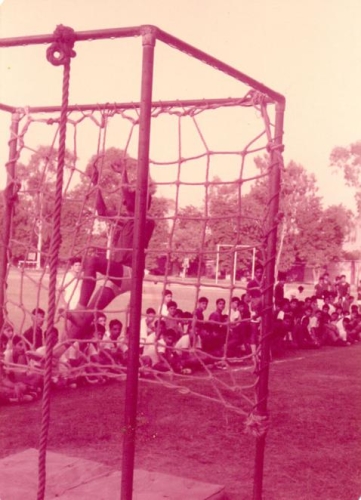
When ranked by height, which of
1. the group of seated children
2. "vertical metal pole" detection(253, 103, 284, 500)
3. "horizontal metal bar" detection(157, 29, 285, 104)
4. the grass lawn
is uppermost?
"horizontal metal bar" detection(157, 29, 285, 104)

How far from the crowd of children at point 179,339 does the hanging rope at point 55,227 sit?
32.2 inches

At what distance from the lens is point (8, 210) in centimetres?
423

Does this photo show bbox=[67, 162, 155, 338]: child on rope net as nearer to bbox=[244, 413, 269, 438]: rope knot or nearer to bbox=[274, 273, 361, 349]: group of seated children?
bbox=[244, 413, 269, 438]: rope knot

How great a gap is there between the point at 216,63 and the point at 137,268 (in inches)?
48.3

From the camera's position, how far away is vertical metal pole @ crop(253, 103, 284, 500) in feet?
11.5

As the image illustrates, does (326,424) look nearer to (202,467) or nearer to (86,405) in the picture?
(202,467)

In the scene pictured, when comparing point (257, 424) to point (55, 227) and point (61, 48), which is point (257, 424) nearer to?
point (55, 227)

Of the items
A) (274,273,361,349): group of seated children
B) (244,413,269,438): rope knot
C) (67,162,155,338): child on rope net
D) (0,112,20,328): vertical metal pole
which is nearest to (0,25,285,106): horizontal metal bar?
(67,162,155,338): child on rope net

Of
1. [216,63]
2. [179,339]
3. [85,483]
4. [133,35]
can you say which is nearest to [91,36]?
[133,35]

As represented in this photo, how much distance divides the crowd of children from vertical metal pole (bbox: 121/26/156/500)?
0.46m

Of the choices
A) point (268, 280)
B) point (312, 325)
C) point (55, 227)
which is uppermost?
point (55, 227)

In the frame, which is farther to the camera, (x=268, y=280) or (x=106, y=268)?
(x=106, y=268)

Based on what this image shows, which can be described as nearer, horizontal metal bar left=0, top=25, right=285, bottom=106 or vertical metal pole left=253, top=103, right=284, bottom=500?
horizontal metal bar left=0, top=25, right=285, bottom=106

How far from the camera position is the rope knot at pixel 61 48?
2623 millimetres
